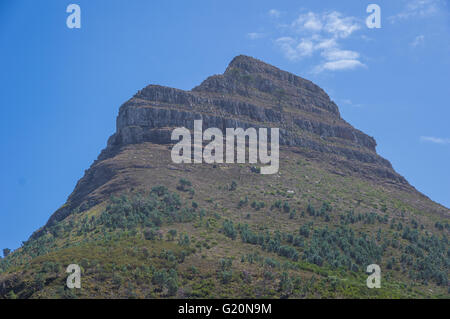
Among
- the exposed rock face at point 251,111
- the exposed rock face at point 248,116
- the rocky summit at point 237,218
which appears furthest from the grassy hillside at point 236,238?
the exposed rock face at point 251,111

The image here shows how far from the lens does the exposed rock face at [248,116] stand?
317 ft

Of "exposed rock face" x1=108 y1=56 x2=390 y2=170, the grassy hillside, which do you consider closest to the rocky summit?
the grassy hillside

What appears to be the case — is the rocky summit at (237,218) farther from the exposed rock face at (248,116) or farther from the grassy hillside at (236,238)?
the exposed rock face at (248,116)

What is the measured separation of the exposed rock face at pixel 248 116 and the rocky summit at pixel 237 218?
376 millimetres

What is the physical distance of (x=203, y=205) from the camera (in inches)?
2896

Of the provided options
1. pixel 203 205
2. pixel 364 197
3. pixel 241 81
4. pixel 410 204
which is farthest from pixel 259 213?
pixel 241 81

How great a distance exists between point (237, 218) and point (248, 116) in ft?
147

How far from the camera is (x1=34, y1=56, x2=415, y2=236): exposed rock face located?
317 ft

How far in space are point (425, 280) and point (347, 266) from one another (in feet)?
34.0

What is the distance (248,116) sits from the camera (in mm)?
→ 110875

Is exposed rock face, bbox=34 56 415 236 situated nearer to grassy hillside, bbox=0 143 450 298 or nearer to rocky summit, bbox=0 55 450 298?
rocky summit, bbox=0 55 450 298

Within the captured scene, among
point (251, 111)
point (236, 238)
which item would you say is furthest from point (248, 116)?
point (236, 238)

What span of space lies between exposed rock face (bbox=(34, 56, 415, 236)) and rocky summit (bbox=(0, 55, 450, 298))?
376 millimetres
